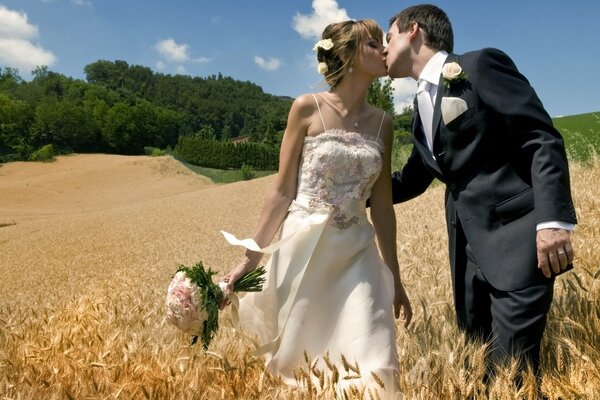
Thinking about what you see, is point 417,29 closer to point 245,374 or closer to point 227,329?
point 245,374

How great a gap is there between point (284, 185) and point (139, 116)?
316 ft

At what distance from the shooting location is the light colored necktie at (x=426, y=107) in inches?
117

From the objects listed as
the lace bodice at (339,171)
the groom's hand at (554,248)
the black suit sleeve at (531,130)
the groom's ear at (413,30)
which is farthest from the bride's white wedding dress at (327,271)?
the groom's hand at (554,248)

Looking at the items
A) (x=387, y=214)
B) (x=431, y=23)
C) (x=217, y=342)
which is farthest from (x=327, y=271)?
(x=431, y=23)

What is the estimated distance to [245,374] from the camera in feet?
9.77

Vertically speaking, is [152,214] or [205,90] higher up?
[205,90]

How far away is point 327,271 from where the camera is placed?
10.4 ft

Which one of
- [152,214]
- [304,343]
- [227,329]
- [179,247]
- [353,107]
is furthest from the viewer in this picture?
[152,214]

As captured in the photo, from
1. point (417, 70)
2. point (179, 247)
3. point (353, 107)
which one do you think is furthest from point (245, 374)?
point (179, 247)

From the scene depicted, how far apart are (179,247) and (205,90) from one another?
126 meters

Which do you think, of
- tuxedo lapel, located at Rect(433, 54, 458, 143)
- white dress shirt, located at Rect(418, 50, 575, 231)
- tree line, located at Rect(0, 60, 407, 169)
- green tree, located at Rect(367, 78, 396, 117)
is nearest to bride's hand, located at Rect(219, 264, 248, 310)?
tuxedo lapel, located at Rect(433, 54, 458, 143)

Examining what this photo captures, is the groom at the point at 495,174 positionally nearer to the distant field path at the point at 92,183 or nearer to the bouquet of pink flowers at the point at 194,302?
the bouquet of pink flowers at the point at 194,302

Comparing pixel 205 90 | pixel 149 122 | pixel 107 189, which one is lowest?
pixel 107 189

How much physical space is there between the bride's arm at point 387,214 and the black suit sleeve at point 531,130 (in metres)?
0.84
